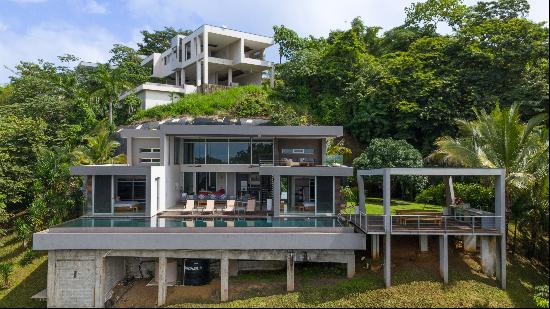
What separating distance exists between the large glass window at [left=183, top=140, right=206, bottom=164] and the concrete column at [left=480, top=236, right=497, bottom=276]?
15408 mm

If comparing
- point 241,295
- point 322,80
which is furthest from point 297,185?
point 322,80

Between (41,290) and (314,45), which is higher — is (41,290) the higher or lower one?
the lower one

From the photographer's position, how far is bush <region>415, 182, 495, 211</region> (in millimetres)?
20984

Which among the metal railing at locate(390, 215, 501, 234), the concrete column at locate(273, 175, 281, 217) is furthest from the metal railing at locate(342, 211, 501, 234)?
the concrete column at locate(273, 175, 281, 217)

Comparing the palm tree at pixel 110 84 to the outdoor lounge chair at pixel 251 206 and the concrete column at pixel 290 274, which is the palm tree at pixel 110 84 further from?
the concrete column at pixel 290 274

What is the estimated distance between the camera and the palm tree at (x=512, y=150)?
684 inches

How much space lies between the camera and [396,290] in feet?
49.4

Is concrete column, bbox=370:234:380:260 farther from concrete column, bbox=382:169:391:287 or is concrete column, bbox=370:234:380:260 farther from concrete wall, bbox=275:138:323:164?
concrete wall, bbox=275:138:323:164

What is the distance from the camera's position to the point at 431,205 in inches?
1025

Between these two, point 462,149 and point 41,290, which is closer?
point 41,290

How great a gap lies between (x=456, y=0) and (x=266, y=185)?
2874cm

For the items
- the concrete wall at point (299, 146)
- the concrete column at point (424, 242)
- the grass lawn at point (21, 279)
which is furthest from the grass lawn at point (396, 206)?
the grass lawn at point (21, 279)

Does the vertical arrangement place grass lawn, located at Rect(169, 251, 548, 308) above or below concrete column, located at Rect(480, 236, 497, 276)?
below

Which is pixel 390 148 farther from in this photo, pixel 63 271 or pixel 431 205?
pixel 63 271
